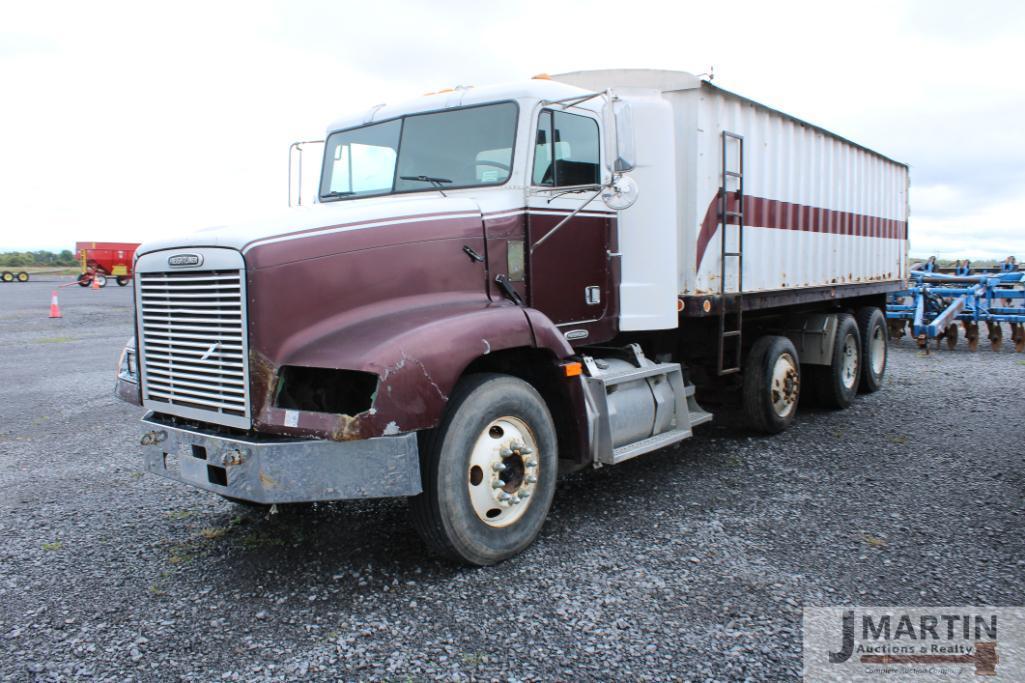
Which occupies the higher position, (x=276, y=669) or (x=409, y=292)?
(x=409, y=292)

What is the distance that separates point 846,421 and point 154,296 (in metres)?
7.03

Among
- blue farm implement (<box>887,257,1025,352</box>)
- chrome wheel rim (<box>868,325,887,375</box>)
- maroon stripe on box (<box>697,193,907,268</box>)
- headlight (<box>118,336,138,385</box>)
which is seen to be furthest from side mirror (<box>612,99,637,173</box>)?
blue farm implement (<box>887,257,1025,352</box>)

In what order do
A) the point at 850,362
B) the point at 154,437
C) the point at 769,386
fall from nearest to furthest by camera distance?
the point at 154,437
the point at 769,386
the point at 850,362

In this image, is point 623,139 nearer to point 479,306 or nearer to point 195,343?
point 479,306

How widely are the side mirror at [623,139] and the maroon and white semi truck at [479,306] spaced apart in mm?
17

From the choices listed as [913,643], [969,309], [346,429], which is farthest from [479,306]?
[969,309]

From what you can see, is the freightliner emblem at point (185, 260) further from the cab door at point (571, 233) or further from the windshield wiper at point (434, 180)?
the cab door at point (571, 233)

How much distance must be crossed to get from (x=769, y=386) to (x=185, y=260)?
5.49 metres

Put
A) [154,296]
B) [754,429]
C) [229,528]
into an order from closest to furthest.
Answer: [154,296] < [229,528] < [754,429]

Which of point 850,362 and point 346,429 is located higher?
point 346,429

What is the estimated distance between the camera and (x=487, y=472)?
4.28 metres

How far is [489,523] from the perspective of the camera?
430 cm

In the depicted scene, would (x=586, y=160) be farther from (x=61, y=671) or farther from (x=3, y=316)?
(x=3, y=316)

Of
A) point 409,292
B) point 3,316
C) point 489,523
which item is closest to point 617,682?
point 489,523
